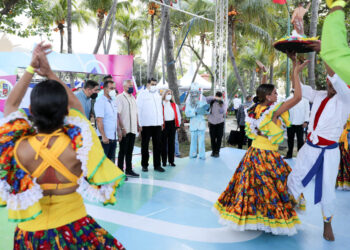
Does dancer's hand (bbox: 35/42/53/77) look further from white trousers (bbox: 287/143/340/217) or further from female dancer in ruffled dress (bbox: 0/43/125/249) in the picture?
white trousers (bbox: 287/143/340/217)

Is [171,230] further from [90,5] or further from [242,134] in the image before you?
[90,5]

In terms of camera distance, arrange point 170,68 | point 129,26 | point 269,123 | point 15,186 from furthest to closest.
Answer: point 129,26
point 170,68
point 269,123
point 15,186

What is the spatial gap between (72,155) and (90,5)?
17.8 meters

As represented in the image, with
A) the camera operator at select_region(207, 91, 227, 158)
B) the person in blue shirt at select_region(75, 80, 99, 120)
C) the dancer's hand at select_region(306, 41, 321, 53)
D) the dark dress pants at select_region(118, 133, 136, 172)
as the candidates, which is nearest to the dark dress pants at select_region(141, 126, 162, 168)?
the dark dress pants at select_region(118, 133, 136, 172)

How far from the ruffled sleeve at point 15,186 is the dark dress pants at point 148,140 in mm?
4861

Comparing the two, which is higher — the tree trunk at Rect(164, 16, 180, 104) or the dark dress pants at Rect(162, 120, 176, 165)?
the tree trunk at Rect(164, 16, 180, 104)

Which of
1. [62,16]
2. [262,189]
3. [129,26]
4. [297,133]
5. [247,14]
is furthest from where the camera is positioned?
[129,26]

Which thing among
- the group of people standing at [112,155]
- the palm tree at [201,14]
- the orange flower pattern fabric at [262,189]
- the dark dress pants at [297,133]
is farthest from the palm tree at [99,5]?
the orange flower pattern fabric at [262,189]

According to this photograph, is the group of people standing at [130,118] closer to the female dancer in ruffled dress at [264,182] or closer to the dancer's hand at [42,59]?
the female dancer in ruffled dress at [264,182]

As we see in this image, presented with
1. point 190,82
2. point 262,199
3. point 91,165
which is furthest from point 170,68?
point 190,82

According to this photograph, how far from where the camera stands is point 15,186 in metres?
1.58

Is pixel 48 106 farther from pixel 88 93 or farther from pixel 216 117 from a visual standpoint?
pixel 216 117

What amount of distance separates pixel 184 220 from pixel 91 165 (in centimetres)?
268

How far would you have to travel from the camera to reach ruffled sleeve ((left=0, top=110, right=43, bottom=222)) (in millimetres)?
1563
